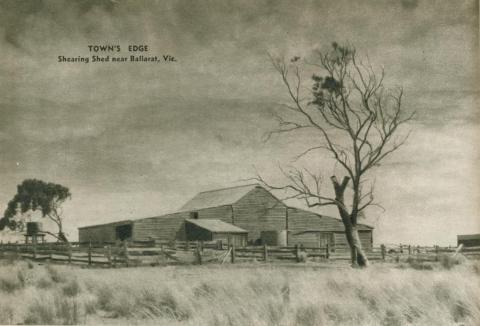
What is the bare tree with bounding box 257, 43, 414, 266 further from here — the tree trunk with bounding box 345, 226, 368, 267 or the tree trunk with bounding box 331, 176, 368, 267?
the tree trunk with bounding box 345, 226, 368, 267

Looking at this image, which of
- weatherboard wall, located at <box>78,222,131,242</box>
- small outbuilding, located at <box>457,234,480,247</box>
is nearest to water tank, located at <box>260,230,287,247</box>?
weatherboard wall, located at <box>78,222,131,242</box>

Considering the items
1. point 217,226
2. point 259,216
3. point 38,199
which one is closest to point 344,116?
point 38,199

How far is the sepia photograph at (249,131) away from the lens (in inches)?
466

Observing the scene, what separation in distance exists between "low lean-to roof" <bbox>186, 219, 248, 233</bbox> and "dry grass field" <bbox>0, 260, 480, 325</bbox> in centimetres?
1546

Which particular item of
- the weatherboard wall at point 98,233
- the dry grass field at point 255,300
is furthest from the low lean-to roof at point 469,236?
the weatherboard wall at point 98,233

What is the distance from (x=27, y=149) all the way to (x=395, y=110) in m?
8.59

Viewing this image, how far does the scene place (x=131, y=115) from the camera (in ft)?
46.2

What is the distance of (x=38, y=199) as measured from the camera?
655 inches

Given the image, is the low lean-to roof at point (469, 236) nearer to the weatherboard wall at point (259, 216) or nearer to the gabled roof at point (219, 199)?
the gabled roof at point (219, 199)

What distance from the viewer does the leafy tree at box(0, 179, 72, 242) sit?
14.5 meters

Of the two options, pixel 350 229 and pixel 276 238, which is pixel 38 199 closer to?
pixel 350 229

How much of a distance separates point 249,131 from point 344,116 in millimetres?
2393


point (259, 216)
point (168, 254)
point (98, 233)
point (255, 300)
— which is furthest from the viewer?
point (259, 216)

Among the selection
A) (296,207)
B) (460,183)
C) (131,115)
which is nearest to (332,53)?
(460,183)
